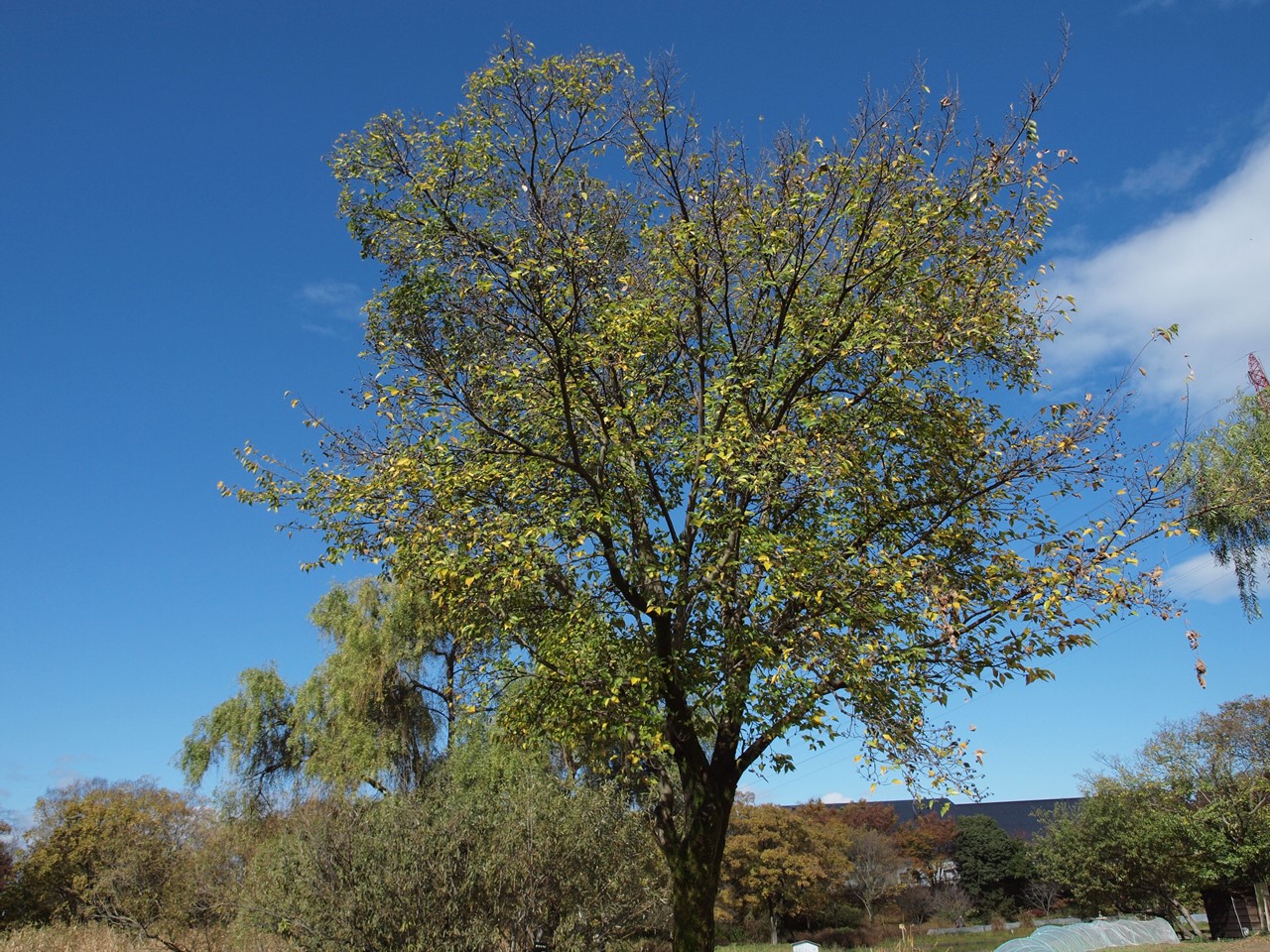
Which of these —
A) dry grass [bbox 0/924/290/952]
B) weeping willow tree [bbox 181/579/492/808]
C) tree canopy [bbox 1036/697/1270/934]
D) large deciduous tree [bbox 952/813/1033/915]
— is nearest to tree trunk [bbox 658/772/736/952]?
dry grass [bbox 0/924/290/952]

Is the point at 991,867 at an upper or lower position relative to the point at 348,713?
lower

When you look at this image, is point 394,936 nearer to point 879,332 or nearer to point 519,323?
point 519,323

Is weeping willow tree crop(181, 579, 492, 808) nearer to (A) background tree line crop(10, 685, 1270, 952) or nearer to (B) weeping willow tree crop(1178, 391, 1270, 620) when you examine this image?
(A) background tree line crop(10, 685, 1270, 952)

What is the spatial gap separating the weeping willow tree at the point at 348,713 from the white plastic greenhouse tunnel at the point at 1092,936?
664 inches

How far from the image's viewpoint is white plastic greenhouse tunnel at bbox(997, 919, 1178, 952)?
23359 mm

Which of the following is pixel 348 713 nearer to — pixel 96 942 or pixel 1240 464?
pixel 96 942

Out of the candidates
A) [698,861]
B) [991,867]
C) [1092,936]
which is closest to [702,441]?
[698,861]

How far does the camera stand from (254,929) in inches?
442

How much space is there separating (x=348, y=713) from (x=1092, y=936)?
78.4 ft

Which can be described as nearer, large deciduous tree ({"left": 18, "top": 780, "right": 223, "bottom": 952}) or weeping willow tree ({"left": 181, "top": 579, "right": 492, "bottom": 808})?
weeping willow tree ({"left": 181, "top": 579, "right": 492, "bottom": 808})

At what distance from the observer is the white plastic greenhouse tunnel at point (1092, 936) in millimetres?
23359

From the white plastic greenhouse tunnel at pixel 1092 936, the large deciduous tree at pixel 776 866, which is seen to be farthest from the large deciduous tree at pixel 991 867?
the white plastic greenhouse tunnel at pixel 1092 936

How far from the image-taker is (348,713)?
26297mm

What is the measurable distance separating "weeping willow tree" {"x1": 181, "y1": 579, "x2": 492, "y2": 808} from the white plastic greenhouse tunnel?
16.9 meters
